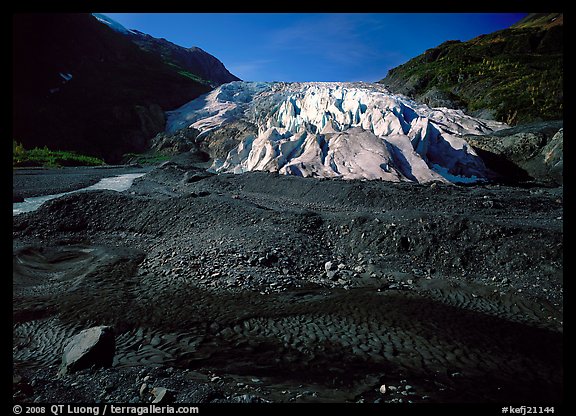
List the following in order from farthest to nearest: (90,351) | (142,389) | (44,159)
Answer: (44,159) → (90,351) → (142,389)

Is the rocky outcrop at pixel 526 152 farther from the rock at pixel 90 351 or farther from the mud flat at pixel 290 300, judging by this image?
the rock at pixel 90 351

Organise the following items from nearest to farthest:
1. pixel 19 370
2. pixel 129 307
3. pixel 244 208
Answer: pixel 19 370, pixel 129 307, pixel 244 208

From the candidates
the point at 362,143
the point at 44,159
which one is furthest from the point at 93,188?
the point at 362,143

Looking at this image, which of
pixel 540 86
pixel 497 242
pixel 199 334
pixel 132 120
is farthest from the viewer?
pixel 132 120

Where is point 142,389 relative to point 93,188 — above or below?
below

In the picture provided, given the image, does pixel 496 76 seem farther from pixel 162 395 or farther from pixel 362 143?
pixel 162 395
